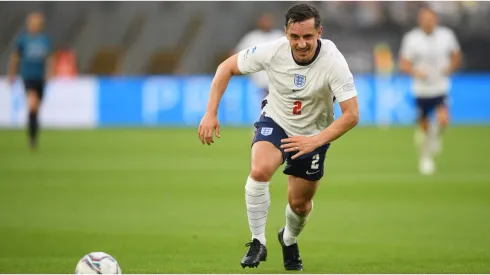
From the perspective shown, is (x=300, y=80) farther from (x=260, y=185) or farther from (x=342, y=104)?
(x=260, y=185)

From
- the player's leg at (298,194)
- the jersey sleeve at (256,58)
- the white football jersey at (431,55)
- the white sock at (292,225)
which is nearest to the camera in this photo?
the jersey sleeve at (256,58)

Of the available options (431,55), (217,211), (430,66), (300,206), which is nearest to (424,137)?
(430,66)

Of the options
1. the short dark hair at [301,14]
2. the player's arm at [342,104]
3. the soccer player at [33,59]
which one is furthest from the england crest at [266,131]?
the soccer player at [33,59]

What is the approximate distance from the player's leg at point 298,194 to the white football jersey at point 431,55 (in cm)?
927

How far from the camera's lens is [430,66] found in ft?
59.6

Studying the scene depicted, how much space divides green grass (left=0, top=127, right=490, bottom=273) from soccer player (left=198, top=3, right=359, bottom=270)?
0.66 m

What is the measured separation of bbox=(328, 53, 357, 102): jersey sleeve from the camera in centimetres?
831

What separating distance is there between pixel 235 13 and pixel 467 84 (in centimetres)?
854

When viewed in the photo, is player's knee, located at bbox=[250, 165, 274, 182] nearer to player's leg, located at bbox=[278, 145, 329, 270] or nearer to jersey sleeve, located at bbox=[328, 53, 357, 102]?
player's leg, located at bbox=[278, 145, 329, 270]

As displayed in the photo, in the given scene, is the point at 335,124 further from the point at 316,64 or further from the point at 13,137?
the point at 13,137

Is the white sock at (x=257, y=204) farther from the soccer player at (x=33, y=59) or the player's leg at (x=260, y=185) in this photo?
the soccer player at (x=33, y=59)

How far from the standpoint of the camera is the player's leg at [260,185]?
8.48 meters

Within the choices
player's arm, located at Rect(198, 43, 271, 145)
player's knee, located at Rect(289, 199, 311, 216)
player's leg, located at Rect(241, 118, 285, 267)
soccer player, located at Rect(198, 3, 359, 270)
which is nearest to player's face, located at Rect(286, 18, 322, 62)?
soccer player, located at Rect(198, 3, 359, 270)

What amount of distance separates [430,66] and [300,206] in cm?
964
